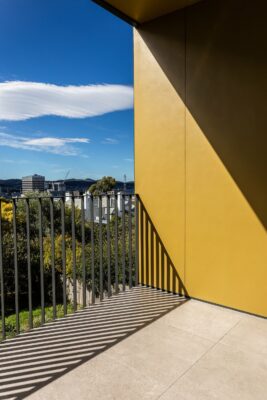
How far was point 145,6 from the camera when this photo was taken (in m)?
2.48

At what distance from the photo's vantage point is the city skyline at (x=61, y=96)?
1373 centimetres

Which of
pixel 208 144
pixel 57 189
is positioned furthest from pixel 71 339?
pixel 208 144

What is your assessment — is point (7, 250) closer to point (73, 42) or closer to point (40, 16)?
point (40, 16)

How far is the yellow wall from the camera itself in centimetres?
219

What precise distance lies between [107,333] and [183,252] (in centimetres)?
102

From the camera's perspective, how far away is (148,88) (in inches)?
111

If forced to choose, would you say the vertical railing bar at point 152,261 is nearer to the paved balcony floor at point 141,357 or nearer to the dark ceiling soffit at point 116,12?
the paved balcony floor at point 141,357

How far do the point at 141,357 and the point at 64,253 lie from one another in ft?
3.11

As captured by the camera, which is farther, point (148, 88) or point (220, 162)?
point (148, 88)

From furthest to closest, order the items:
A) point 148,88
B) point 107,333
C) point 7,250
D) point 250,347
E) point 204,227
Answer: point 7,250, point 148,88, point 204,227, point 107,333, point 250,347

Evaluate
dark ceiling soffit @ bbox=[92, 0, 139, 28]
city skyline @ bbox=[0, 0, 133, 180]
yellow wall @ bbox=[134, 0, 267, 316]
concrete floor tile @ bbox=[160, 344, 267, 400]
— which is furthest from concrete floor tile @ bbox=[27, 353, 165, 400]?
city skyline @ bbox=[0, 0, 133, 180]

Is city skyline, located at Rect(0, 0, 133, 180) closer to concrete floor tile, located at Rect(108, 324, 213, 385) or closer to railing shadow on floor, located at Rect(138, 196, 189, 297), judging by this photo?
railing shadow on floor, located at Rect(138, 196, 189, 297)

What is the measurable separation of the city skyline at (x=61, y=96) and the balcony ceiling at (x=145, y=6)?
915 centimetres

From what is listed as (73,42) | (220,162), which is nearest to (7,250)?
(220,162)
